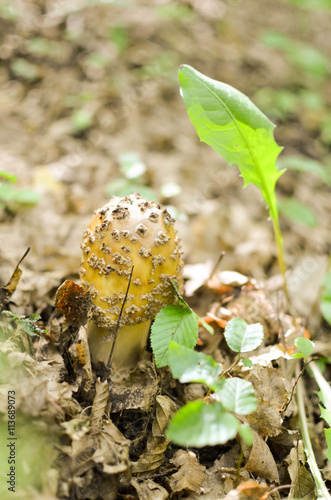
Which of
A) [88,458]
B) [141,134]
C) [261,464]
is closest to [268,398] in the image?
[261,464]

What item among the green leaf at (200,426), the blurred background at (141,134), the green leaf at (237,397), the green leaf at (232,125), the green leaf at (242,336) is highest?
the green leaf at (232,125)

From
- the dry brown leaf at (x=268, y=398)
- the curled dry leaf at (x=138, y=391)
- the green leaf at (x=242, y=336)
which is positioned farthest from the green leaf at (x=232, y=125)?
the curled dry leaf at (x=138, y=391)

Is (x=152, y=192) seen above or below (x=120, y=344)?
above

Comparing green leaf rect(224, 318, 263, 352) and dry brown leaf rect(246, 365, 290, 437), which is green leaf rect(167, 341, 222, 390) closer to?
green leaf rect(224, 318, 263, 352)

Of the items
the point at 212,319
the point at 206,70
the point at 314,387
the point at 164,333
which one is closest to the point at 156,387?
the point at 164,333

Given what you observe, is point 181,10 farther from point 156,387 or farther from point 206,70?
point 156,387

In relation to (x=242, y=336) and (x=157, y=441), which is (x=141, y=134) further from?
(x=157, y=441)

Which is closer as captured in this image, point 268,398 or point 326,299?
point 268,398

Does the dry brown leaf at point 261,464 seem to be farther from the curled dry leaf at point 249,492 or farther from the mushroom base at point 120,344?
the mushroom base at point 120,344
